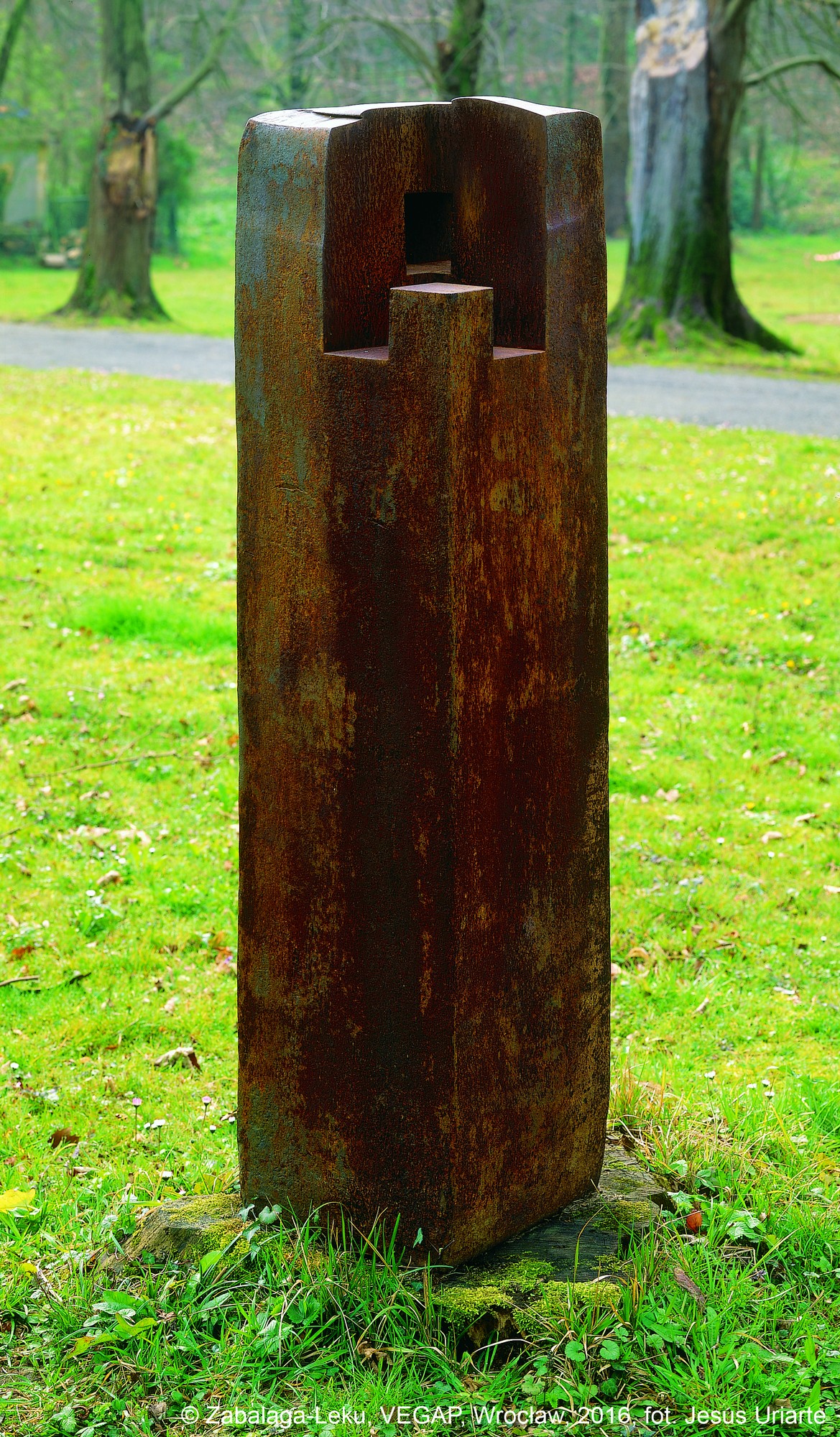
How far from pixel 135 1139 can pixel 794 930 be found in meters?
2.31

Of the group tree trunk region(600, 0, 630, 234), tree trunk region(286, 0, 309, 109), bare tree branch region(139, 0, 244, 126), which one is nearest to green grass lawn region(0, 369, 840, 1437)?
bare tree branch region(139, 0, 244, 126)

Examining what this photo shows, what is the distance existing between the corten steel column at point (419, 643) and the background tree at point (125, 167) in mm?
19271

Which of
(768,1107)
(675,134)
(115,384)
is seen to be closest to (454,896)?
(768,1107)

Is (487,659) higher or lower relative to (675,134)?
lower

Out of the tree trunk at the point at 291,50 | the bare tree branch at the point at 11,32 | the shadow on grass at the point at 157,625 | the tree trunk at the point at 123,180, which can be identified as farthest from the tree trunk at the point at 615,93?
the shadow on grass at the point at 157,625

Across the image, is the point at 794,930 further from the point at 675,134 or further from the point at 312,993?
the point at 675,134

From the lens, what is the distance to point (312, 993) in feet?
8.43

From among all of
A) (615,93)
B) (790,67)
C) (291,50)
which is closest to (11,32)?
(291,50)

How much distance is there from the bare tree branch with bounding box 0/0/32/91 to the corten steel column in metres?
23.2

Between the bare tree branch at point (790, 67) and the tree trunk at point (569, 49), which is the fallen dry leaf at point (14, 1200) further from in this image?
the tree trunk at point (569, 49)

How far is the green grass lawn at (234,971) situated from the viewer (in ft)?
8.05

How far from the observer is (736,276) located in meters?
28.3

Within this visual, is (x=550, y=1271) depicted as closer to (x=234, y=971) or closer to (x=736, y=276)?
(x=234, y=971)

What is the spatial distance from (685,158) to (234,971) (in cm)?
1390
